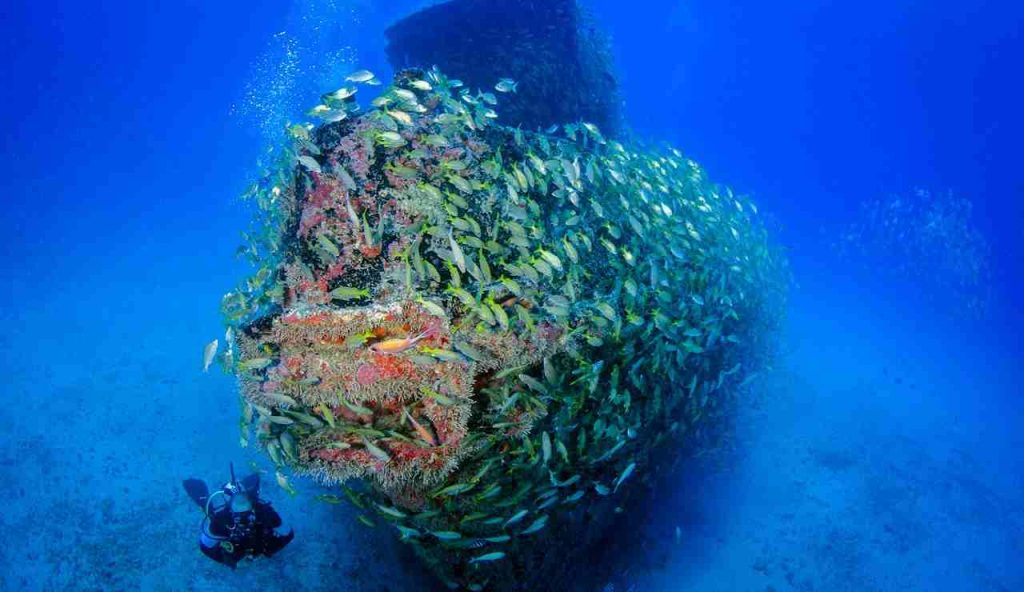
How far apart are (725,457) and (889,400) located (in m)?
12.9

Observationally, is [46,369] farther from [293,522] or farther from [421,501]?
[421,501]

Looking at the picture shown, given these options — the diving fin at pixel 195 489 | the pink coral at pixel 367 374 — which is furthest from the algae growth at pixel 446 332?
the diving fin at pixel 195 489

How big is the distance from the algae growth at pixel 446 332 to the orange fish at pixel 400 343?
0.02 metres

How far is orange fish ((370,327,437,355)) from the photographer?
12.6 feet

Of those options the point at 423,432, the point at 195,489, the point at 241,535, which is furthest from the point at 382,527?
the point at 423,432

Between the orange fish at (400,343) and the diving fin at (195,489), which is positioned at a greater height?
the orange fish at (400,343)

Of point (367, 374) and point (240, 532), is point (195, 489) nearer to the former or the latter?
point (240, 532)

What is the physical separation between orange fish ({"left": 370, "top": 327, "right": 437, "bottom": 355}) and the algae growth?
0.05 feet

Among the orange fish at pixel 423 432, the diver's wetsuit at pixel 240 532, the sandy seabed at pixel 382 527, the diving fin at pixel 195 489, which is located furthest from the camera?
the sandy seabed at pixel 382 527

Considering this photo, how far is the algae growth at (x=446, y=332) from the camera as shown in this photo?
4.24m

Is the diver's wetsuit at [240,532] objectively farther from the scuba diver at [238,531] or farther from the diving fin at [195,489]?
the diving fin at [195,489]

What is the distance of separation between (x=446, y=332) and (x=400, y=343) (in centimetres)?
44

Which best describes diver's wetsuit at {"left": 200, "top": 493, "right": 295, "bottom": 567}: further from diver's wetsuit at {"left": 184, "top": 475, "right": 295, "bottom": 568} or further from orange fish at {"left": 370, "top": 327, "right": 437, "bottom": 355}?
orange fish at {"left": 370, "top": 327, "right": 437, "bottom": 355}

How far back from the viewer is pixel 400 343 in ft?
12.7
